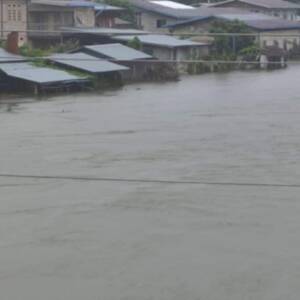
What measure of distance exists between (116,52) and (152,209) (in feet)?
21.2

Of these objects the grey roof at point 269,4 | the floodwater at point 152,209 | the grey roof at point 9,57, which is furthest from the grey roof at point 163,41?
the grey roof at point 269,4

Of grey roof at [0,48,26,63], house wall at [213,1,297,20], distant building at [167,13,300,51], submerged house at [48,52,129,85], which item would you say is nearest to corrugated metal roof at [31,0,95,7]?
distant building at [167,13,300,51]

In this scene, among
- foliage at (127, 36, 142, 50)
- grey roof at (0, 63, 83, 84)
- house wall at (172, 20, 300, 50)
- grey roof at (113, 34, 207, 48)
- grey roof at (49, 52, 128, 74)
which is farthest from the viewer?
house wall at (172, 20, 300, 50)

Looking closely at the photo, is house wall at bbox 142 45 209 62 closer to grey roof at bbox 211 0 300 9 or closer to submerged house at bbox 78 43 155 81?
submerged house at bbox 78 43 155 81

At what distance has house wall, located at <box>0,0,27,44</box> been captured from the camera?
9.88 m

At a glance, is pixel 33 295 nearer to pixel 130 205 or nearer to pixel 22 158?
pixel 130 205

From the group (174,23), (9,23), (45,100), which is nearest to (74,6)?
(9,23)

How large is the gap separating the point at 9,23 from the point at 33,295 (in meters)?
8.04

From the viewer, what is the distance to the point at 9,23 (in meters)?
9.98

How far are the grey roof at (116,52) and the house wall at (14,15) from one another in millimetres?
1007

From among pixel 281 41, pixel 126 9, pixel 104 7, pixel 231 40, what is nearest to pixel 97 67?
pixel 231 40

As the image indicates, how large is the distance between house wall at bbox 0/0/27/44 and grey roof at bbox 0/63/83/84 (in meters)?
1.62

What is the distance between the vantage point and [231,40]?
1072cm

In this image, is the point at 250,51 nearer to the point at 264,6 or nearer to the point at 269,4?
the point at 264,6
